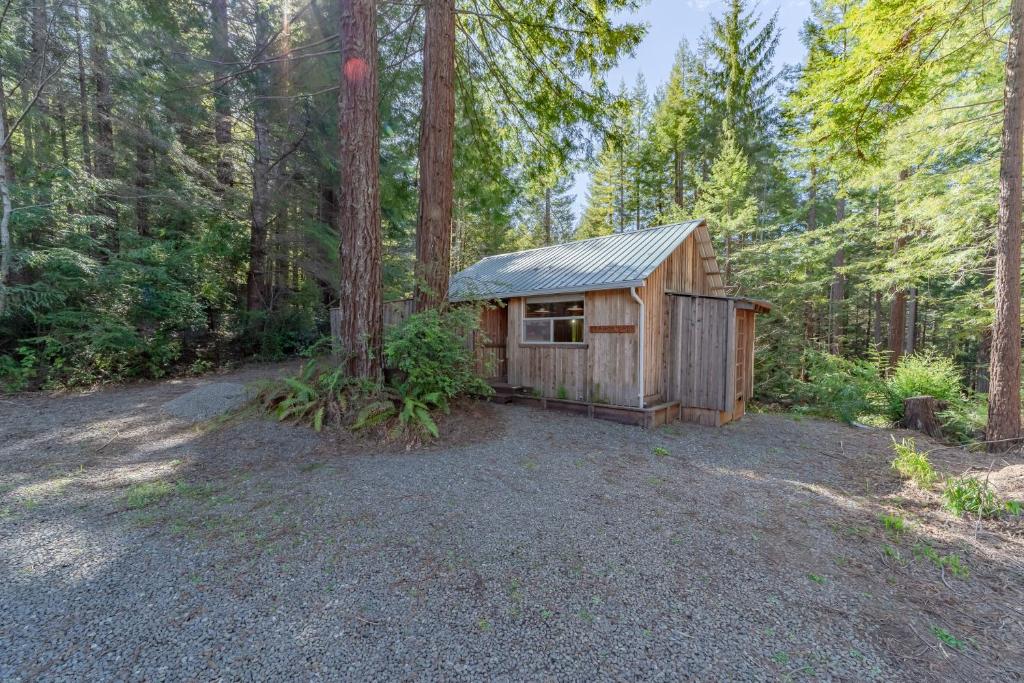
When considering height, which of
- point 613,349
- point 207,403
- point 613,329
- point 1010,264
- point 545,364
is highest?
point 1010,264

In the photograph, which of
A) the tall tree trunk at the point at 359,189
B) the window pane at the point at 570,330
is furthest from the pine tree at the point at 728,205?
the tall tree trunk at the point at 359,189

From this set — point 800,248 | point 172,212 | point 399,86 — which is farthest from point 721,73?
point 172,212

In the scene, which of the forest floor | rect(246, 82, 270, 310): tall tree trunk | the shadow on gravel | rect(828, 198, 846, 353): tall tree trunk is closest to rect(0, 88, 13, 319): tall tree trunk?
rect(246, 82, 270, 310): tall tree trunk

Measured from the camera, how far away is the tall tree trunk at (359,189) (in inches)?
218

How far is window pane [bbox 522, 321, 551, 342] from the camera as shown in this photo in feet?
26.4

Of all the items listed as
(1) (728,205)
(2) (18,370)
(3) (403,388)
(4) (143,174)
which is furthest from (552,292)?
(4) (143,174)

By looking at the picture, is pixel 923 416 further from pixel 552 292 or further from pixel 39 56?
pixel 39 56

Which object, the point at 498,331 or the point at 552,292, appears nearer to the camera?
the point at 552,292

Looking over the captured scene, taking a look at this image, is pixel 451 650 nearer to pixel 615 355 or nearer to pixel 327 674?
pixel 327 674

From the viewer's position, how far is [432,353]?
18.7 feet

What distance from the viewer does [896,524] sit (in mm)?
3373

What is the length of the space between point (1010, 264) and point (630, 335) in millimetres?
5054

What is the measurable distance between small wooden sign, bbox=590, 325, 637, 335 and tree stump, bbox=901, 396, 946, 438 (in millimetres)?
5314

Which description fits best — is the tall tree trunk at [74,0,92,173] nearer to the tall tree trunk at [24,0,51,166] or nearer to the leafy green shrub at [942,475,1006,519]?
the tall tree trunk at [24,0,51,166]
